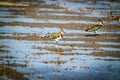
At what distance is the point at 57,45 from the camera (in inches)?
720

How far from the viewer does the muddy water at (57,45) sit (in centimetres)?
1459

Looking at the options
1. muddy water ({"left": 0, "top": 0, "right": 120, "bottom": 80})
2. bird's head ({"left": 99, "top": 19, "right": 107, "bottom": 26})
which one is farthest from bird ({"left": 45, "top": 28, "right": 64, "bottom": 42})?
bird's head ({"left": 99, "top": 19, "right": 107, "bottom": 26})

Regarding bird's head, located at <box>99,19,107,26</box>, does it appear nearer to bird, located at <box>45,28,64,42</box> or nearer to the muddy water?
the muddy water

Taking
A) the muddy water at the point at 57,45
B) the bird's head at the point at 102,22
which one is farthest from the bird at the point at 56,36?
the bird's head at the point at 102,22

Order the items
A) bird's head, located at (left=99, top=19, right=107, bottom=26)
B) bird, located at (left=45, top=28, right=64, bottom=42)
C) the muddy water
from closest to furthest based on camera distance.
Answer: the muddy water
bird, located at (left=45, top=28, right=64, bottom=42)
bird's head, located at (left=99, top=19, right=107, bottom=26)

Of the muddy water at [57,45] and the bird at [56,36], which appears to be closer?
the muddy water at [57,45]

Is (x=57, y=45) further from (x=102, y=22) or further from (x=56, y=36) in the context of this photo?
(x=102, y=22)

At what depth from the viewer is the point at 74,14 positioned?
26.6m

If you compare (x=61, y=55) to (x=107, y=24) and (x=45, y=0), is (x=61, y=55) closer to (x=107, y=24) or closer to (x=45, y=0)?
(x=107, y=24)

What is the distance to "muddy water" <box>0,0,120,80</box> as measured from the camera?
14586 mm

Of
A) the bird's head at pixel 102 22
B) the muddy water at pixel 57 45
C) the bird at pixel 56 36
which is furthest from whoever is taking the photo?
the bird's head at pixel 102 22

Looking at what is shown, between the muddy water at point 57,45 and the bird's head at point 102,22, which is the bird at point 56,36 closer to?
the muddy water at point 57,45

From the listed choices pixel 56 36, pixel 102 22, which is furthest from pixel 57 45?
pixel 102 22

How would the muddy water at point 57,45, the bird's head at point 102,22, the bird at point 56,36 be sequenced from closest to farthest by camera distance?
the muddy water at point 57,45 → the bird at point 56,36 → the bird's head at point 102,22
